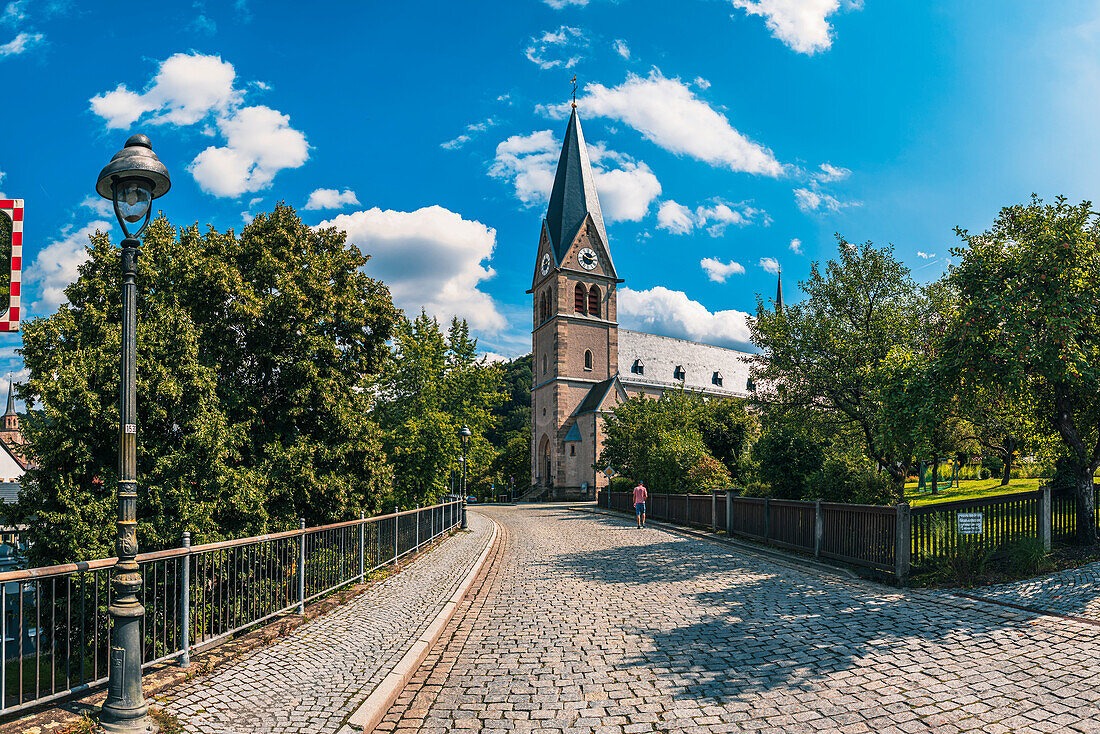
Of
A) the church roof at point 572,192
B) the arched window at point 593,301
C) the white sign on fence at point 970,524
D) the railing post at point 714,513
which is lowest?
the railing post at point 714,513

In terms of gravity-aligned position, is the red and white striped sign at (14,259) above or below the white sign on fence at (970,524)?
above

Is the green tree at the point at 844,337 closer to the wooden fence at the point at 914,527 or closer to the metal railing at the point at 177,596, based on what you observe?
the wooden fence at the point at 914,527

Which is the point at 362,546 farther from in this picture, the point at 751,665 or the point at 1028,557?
the point at 1028,557

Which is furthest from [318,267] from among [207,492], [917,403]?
[917,403]

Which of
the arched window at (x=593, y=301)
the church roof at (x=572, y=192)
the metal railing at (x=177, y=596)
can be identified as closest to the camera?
the metal railing at (x=177, y=596)

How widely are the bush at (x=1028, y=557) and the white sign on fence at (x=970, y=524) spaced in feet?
1.98

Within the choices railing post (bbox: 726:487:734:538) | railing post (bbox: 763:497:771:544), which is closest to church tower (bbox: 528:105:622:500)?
railing post (bbox: 726:487:734:538)

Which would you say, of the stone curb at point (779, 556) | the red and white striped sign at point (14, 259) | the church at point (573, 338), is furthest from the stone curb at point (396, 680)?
the church at point (573, 338)

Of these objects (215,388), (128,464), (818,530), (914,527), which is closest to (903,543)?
(914,527)

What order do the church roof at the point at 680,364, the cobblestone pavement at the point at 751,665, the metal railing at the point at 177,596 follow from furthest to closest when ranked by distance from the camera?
the church roof at the point at 680,364 → the metal railing at the point at 177,596 → the cobblestone pavement at the point at 751,665

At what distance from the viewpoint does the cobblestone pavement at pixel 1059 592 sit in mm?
7535

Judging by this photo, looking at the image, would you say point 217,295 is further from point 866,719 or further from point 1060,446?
point 1060,446

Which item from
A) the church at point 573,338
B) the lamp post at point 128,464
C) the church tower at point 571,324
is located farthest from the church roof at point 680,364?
the lamp post at point 128,464

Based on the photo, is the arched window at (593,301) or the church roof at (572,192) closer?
the church roof at (572,192)
